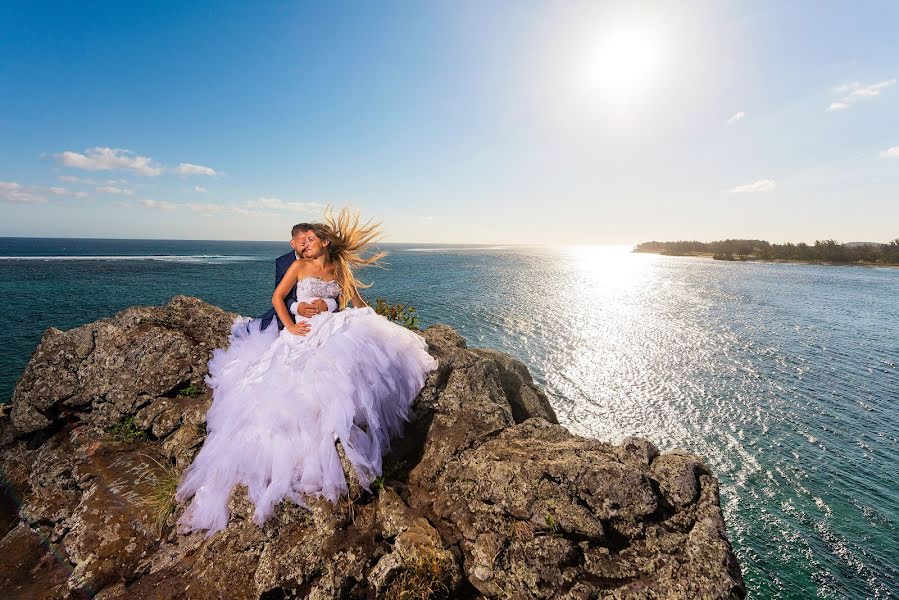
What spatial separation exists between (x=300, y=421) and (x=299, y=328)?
6.36 ft

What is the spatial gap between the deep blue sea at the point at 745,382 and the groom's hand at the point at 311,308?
12.7 m

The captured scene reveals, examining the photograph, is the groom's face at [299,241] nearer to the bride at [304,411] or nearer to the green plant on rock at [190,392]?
the bride at [304,411]

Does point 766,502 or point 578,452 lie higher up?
point 578,452

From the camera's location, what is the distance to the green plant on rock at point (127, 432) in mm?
7418

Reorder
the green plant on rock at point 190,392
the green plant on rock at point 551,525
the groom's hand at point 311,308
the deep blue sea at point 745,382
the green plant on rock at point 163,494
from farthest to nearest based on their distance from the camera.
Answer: the deep blue sea at point 745,382
the green plant on rock at point 190,392
the groom's hand at point 311,308
the green plant on rock at point 163,494
the green plant on rock at point 551,525

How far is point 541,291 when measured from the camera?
57031 mm

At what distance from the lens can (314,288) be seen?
7277mm

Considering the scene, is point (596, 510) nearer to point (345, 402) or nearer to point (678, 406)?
point (345, 402)

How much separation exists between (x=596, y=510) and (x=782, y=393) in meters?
22.0

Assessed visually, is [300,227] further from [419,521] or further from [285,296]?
[419,521]

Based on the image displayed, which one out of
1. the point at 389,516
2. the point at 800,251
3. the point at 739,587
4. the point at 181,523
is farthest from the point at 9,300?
the point at 800,251

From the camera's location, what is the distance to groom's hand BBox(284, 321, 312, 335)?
659cm

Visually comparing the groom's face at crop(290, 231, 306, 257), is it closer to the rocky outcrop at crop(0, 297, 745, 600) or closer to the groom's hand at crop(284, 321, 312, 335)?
the groom's hand at crop(284, 321, 312, 335)

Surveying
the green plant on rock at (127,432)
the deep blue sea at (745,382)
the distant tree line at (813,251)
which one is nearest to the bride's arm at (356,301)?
the green plant on rock at (127,432)
